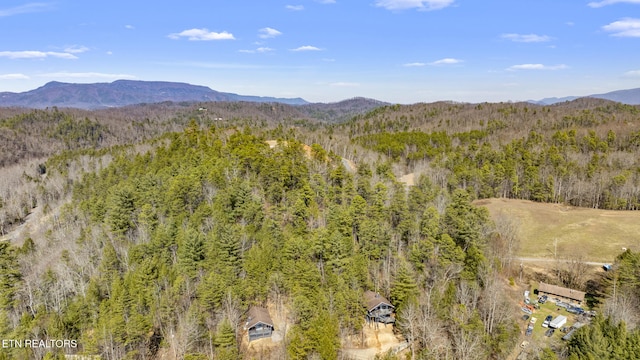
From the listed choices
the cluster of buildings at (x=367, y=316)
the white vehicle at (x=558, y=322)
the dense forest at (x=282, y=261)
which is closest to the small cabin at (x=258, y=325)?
the cluster of buildings at (x=367, y=316)

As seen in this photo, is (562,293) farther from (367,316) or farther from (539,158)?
(539,158)

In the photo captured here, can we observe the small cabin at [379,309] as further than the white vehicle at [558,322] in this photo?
No

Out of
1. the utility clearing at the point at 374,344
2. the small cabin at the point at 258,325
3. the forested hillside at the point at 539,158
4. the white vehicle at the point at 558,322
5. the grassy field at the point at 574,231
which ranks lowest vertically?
→ the utility clearing at the point at 374,344

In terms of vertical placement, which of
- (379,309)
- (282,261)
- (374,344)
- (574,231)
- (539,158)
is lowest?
(374,344)

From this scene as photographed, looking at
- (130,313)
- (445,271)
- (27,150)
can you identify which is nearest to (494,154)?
(445,271)

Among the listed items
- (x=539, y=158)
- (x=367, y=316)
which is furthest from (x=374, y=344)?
(x=539, y=158)

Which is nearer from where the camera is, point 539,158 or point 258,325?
point 258,325

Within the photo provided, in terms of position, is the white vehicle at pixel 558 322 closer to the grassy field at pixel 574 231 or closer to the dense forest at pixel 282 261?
the dense forest at pixel 282 261

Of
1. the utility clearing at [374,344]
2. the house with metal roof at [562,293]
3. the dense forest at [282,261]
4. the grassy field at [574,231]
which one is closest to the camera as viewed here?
the dense forest at [282,261]
